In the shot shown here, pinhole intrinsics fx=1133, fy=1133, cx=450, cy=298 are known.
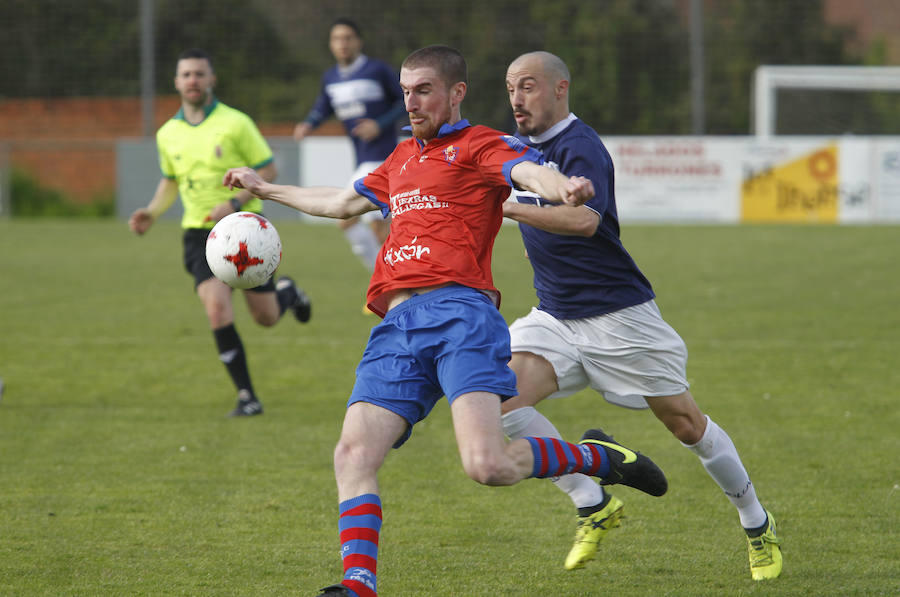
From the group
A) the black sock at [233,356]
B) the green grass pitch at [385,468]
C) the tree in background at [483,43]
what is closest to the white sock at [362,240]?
the green grass pitch at [385,468]

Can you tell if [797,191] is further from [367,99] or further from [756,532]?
[756,532]

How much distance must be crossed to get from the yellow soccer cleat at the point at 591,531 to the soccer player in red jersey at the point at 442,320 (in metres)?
0.34

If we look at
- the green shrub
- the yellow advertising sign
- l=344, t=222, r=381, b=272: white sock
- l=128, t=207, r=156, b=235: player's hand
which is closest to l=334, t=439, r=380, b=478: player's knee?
l=128, t=207, r=156, b=235: player's hand

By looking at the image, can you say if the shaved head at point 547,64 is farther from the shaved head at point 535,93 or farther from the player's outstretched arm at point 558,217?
the player's outstretched arm at point 558,217

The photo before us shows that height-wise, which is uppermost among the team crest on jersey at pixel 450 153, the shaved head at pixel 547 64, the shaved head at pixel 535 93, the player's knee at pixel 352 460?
the shaved head at pixel 547 64

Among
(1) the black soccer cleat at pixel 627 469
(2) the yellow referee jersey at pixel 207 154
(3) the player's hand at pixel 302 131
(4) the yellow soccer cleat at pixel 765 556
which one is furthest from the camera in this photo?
(3) the player's hand at pixel 302 131

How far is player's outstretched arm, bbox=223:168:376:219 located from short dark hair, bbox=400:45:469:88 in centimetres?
56

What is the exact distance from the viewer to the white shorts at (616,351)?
420 cm

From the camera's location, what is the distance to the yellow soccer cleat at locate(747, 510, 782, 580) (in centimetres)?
408

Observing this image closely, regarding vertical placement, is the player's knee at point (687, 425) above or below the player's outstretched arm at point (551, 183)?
below

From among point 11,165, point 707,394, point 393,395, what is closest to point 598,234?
point 393,395

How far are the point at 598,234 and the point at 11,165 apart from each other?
26.3 meters

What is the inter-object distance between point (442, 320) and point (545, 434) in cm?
94

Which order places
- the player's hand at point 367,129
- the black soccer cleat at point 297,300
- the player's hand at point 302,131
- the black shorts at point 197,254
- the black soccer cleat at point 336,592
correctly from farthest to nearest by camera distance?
the player's hand at point 302,131 → the player's hand at point 367,129 → the black soccer cleat at point 297,300 → the black shorts at point 197,254 → the black soccer cleat at point 336,592
